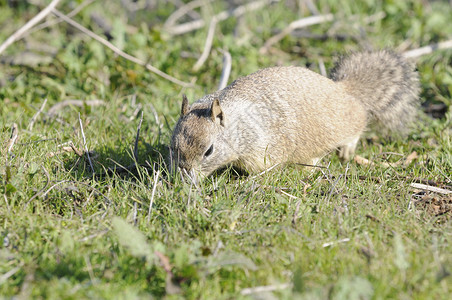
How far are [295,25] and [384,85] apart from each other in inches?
90.1

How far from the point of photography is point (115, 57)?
5.79 meters

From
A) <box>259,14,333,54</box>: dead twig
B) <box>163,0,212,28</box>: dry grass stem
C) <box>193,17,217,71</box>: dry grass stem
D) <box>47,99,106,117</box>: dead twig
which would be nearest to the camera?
<box>47,99,106,117</box>: dead twig

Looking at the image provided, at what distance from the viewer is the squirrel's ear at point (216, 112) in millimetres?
3664

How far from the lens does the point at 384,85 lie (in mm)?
4828

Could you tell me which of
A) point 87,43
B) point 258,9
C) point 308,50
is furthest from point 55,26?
point 308,50

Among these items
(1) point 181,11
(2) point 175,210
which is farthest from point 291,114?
(1) point 181,11

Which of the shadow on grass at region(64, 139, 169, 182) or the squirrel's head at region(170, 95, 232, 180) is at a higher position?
the squirrel's head at region(170, 95, 232, 180)

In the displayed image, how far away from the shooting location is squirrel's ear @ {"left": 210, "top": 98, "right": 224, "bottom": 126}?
3.66m

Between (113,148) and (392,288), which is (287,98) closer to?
(113,148)

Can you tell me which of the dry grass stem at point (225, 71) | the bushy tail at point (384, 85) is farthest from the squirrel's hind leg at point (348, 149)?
the dry grass stem at point (225, 71)

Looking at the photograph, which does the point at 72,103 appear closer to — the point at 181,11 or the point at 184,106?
the point at 184,106

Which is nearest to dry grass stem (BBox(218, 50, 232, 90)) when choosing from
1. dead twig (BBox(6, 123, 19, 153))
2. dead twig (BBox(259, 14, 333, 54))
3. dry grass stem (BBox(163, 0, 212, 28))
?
dead twig (BBox(259, 14, 333, 54))

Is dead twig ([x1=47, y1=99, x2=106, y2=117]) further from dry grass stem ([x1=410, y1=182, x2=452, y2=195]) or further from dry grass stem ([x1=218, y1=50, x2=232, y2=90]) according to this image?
dry grass stem ([x1=410, y1=182, x2=452, y2=195])

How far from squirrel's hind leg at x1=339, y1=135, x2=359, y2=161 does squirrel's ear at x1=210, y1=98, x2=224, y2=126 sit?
1382 millimetres
